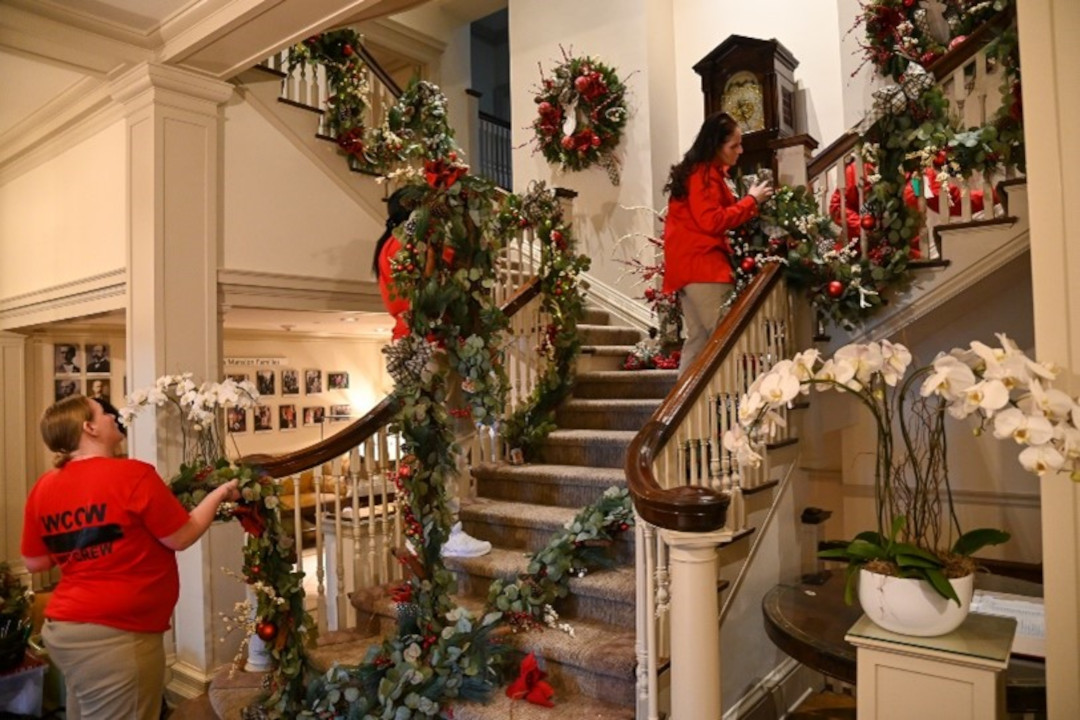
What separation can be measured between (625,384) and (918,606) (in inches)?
116

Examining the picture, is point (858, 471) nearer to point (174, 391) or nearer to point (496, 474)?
point (496, 474)

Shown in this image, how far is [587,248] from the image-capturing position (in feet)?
21.1

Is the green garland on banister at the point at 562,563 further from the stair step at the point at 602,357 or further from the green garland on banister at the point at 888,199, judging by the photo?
the stair step at the point at 602,357

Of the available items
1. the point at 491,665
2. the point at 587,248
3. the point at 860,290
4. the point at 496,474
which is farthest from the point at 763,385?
the point at 587,248

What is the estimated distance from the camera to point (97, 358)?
6.88 m

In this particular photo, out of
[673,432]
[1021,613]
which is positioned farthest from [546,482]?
[1021,613]

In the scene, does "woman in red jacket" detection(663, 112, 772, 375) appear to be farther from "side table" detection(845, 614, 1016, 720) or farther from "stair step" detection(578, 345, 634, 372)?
"side table" detection(845, 614, 1016, 720)

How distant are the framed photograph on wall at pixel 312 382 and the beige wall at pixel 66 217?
10.8 ft

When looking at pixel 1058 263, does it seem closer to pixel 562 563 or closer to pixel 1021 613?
pixel 1021 613

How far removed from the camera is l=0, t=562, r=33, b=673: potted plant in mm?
3791

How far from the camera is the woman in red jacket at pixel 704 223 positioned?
3668 millimetres

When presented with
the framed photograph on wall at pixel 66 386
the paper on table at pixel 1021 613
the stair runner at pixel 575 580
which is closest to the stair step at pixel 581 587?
the stair runner at pixel 575 580

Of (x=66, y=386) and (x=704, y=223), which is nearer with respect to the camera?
(x=704, y=223)

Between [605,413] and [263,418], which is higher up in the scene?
[605,413]
